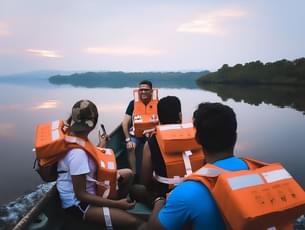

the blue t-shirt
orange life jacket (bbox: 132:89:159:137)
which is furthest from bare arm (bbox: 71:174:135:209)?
orange life jacket (bbox: 132:89:159:137)

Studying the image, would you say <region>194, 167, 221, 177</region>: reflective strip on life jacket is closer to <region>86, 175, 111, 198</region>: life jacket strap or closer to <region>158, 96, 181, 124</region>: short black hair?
<region>86, 175, 111, 198</region>: life jacket strap

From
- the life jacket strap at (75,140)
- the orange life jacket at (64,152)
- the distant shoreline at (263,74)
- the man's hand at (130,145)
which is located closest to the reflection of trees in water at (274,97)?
the distant shoreline at (263,74)

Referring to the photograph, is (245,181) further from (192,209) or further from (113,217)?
(113,217)

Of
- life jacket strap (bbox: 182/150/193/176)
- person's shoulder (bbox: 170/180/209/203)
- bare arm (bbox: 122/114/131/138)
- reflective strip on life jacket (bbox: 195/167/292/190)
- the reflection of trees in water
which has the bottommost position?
the reflection of trees in water

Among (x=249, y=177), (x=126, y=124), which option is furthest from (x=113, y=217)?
Result: (x=126, y=124)

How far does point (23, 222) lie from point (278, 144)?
41.3 ft

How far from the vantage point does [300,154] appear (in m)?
12.0

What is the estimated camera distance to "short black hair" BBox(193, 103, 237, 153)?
1758 millimetres

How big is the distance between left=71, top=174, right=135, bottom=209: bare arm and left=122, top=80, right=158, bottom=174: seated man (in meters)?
2.84

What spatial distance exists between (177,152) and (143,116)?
3073 millimetres

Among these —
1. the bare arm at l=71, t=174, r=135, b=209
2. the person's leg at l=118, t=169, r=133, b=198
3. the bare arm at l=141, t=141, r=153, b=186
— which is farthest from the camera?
the person's leg at l=118, t=169, r=133, b=198

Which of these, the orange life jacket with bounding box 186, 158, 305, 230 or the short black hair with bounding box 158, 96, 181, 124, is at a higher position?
the short black hair with bounding box 158, 96, 181, 124

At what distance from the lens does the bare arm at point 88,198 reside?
267 centimetres

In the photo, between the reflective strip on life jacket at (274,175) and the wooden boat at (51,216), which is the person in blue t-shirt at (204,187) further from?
the wooden boat at (51,216)
